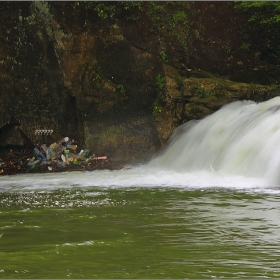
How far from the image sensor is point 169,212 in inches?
346

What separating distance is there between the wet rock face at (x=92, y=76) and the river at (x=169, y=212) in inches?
31.8

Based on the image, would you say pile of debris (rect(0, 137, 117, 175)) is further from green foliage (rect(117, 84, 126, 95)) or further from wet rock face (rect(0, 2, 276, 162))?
green foliage (rect(117, 84, 126, 95))

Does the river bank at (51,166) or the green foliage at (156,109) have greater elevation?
the green foliage at (156,109)

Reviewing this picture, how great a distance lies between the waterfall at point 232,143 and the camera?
12.5 meters

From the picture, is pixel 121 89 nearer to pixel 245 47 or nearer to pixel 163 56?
pixel 163 56

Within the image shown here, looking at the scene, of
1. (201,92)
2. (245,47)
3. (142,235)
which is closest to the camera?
(142,235)

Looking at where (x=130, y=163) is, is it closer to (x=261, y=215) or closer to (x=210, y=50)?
(x=210, y=50)

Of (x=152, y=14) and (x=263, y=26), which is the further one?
(x=263, y=26)

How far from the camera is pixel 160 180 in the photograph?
43.2 feet

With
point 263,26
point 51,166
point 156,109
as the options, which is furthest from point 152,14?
point 51,166

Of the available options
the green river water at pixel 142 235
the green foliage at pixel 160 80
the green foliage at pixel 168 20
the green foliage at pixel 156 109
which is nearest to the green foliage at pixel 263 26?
the green foliage at pixel 168 20

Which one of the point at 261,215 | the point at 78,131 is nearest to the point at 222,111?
the point at 78,131

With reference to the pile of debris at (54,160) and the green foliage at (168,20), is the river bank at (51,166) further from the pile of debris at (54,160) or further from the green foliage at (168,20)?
the green foliage at (168,20)

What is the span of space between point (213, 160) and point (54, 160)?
4.61 metres
